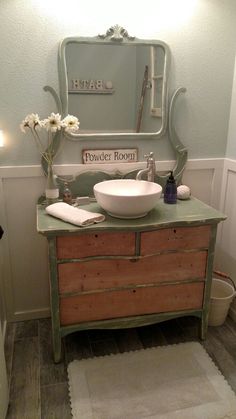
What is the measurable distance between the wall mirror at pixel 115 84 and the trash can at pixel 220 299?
107 cm

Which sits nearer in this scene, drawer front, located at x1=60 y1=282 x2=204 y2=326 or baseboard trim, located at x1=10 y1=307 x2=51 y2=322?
drawer front, located at x1=60 y1=282 x2=204 y2=326

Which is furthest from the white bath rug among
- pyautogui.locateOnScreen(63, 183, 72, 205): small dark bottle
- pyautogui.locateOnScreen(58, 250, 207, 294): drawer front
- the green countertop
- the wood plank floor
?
pyautogui.locateOnScreen(63, 183, 72, 205): small dark bottle

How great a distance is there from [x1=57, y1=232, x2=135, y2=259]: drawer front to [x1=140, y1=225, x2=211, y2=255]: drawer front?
A: 0.26 ft

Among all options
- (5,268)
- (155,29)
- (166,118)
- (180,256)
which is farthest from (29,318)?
(155,29)

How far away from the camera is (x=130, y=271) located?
1.69 metres

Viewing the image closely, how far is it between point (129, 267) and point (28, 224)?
0.71 m

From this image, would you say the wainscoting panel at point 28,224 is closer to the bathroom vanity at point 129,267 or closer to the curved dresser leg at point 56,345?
the bathroom vanity at point 129,267

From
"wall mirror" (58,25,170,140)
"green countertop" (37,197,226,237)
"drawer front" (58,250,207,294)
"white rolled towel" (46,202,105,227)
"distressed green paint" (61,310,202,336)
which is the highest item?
"wall mirror" (58,25,170,140)

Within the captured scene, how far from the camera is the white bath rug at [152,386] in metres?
1.49

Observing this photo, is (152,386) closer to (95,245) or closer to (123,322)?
(123,322)

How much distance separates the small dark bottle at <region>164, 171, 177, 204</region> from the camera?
1893 mm

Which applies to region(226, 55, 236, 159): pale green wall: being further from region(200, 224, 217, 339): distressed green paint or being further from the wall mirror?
region(200, 224, 217, 339): distressed green paint

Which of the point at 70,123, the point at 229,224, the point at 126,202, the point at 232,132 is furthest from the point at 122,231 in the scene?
the point at 232,132

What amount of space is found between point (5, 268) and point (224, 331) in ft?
4.71
